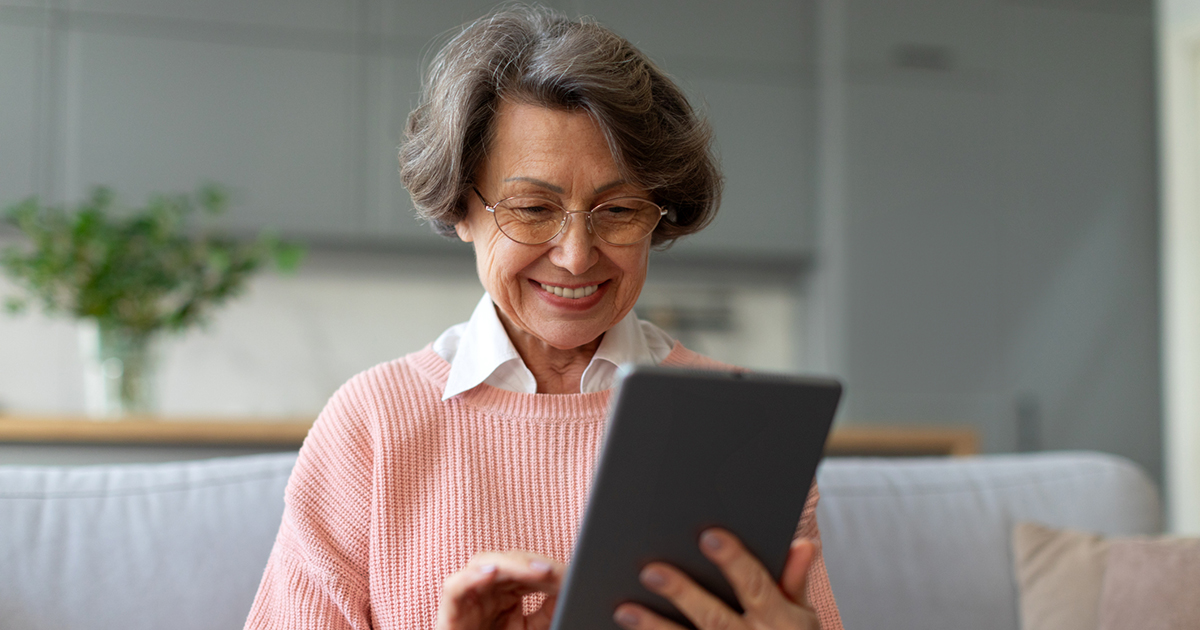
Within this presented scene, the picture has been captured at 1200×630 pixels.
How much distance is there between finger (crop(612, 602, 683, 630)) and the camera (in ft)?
2.42

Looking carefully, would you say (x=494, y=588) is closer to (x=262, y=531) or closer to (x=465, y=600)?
(x=465, y=600)

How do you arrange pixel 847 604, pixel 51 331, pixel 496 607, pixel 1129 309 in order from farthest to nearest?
pixel 1129 309 < pixel 51 331 < pixel 847 604 < pixel 496 607

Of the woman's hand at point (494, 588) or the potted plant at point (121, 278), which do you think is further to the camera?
the potted plant at point (121, 278)

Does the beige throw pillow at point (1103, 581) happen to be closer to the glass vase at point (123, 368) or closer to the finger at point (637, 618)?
the finger at point (637, 618)

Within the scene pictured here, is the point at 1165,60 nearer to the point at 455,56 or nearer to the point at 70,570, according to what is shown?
the point at 455,56

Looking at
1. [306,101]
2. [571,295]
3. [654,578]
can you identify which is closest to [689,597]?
[654,578]

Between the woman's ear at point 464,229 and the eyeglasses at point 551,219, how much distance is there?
0.26ft

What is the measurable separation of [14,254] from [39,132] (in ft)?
2.84

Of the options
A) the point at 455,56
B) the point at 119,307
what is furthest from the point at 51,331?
the point at 455,56

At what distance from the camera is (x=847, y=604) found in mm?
1401

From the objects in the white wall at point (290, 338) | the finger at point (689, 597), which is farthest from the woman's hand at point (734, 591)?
the white wall at point (290, 338)

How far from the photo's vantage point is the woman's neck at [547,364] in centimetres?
108

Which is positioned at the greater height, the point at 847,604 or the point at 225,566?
the point at 225,566

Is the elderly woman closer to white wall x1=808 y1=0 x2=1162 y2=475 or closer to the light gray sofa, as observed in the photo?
the light gray sofa
